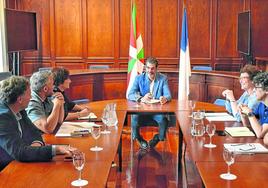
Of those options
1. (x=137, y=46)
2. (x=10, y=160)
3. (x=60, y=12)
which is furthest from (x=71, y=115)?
(x=60, y=12)

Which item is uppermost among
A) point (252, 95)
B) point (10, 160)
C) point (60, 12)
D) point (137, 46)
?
point (60, 12)

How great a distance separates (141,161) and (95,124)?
1.56 m

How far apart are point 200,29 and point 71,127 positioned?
17.7 feet

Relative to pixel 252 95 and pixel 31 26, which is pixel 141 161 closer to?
pixel 252 95

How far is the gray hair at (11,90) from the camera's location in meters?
2.46

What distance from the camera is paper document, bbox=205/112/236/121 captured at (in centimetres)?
352

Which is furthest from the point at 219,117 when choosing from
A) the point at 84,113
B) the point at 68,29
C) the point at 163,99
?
the point at 68,29

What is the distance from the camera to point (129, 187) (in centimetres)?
388

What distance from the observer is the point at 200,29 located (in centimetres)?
797

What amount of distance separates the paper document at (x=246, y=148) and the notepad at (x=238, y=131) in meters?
0.28

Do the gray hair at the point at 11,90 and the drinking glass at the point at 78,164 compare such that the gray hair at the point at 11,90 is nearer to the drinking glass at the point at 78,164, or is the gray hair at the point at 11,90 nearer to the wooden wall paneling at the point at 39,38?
the drinking glass at the point at 78,164

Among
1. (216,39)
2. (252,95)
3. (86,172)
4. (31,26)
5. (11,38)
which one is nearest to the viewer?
(86,172)

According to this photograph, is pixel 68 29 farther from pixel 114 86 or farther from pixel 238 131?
pixel 238 131

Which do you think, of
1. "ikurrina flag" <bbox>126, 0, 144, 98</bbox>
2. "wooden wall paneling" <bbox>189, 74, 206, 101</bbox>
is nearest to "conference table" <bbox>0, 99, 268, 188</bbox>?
"ikurrina flag" <bbox>126, 0, 144, 98</bbox>
